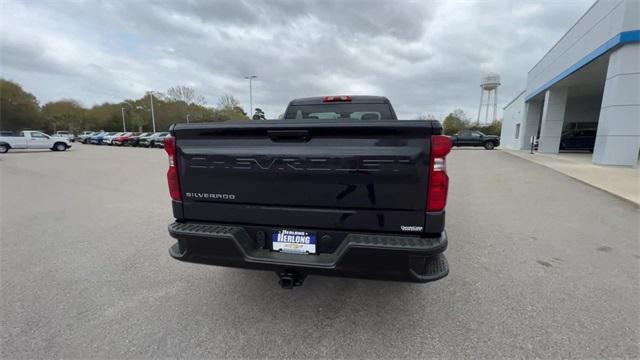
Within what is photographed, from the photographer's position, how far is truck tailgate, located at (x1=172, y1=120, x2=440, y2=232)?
6.58ft

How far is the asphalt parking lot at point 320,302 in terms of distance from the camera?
7.23ft

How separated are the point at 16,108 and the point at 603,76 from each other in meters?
76.5

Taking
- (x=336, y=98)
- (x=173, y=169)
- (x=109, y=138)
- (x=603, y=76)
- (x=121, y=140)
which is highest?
(x=603, y=76)

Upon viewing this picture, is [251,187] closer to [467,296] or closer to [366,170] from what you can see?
[366,170]

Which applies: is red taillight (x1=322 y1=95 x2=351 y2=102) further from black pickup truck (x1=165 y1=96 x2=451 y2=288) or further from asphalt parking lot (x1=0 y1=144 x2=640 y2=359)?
asphalt parking lot (x1=0 y1=144 x2=640 y2=359)

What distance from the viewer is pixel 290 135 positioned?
2168 mm

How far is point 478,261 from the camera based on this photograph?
3.58 metres

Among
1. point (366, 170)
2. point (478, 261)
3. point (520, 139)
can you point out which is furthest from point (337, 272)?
point (520, 139)

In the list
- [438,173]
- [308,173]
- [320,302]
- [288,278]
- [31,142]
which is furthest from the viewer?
[31,142]

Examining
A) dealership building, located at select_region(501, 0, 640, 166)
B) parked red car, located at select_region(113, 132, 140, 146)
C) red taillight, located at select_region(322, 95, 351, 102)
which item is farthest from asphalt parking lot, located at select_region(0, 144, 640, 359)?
parked red car, located at select_region(113, 132, 140, 146)

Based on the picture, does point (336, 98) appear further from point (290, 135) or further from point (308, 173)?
A: point (308, 173)

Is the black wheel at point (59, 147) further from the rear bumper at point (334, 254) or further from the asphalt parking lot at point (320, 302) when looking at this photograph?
the rear bumper at point (334, 254)

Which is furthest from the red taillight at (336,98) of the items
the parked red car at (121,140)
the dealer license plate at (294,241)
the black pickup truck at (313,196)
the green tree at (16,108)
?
the green tree at (16,108)

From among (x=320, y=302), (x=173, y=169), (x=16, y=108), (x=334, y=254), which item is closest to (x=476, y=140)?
(x=320, y=302)
